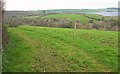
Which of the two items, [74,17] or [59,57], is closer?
[59,57]

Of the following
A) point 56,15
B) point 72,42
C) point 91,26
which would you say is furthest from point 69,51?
point 56,15

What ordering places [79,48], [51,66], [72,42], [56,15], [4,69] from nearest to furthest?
[4,69] < [51,66] < [79,48] < [72,42] < [56,15]

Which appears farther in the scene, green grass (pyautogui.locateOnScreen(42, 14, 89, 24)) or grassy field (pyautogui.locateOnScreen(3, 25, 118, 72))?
green grass (pyautogui.locateOnScreen(42, 14, 89, 24))

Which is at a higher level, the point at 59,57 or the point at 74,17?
the point at 74,17

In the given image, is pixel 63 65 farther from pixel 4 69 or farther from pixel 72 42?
pixel 72 42

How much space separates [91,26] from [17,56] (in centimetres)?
2630

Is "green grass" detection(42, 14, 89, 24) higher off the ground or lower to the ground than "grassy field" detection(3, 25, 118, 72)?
higher

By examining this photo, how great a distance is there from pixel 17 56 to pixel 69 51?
4.42 meters

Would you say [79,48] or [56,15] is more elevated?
[56,15]

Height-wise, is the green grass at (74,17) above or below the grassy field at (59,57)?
above

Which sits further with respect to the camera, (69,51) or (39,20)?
(39,20)

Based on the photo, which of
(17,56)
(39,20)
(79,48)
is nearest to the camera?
(17,56)

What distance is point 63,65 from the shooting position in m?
14.5

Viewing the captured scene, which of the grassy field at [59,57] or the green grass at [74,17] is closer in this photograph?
the grassy field at [59,57]
